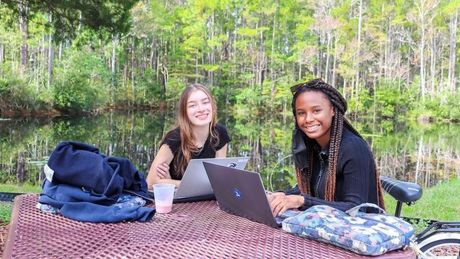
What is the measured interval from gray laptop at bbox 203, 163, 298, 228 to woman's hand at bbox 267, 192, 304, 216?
0.03 m

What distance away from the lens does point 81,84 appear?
2148 centimetres

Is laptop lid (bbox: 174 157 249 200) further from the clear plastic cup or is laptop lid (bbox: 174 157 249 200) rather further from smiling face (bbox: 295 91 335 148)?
smiling face (bbox: 295 91 335 148)

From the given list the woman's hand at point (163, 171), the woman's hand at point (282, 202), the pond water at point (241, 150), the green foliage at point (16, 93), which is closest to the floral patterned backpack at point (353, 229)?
the woman's hand at point (282, 202)

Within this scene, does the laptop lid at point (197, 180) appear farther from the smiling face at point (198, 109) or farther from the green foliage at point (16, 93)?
the green foliage at point (16, 93)

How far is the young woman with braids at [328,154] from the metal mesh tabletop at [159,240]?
0.96 ft

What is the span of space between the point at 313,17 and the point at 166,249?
28.0 metres

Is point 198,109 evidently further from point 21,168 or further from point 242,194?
point 21,168

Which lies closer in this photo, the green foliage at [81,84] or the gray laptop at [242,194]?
the gray laptop at [242,194]

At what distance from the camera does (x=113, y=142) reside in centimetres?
1233

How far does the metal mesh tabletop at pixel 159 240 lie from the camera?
123 cm

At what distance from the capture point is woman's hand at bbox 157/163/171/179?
251 centimetres

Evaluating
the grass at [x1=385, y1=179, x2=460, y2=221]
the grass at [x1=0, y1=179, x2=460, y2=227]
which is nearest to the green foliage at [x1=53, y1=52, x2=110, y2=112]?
the grass at [x1=0, y1=179, x2=460, y2=227]

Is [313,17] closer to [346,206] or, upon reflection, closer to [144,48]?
[144,48]

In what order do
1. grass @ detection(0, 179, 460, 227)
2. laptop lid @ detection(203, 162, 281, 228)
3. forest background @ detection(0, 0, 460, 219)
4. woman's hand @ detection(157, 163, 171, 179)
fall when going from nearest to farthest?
laptop lid @ detection(203, 162, 281, 228), woman's hand @ detection(157, 163, 171, 179), grass @ detection(0, 179, 460, 227), forest background @ detection(0, 0, 460, 219)
